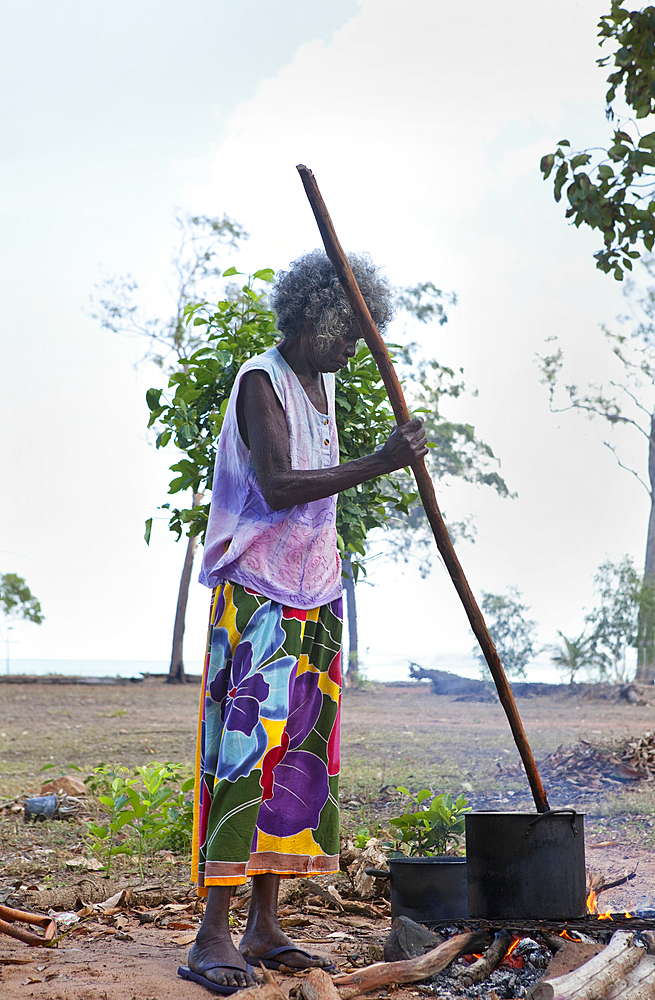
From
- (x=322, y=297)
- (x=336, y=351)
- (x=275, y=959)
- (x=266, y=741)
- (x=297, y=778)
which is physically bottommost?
(x=275, y=959)

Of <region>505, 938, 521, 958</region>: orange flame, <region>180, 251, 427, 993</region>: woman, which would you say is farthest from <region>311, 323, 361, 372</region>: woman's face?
<region>505, 938, 521, 958</region>: orange flame

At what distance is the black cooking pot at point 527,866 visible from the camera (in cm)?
252

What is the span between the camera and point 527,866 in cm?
253

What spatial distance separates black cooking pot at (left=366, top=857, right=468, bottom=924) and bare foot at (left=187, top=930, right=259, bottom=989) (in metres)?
0.70

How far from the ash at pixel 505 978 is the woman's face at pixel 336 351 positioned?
1743 mm

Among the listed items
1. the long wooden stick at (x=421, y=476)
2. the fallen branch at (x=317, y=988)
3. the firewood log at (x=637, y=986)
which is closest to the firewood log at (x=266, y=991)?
the fallen branch at (x=317, y=988)

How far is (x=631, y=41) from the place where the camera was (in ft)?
14.0

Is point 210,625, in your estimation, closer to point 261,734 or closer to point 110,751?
point 261,734

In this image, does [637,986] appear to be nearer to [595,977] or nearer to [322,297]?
[595,977]

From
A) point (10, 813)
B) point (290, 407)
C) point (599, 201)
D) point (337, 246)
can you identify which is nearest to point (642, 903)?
point (290, 407)

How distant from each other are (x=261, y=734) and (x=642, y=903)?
1898 mm

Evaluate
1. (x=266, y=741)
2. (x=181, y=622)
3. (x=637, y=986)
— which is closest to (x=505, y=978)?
(x=637, y=986)

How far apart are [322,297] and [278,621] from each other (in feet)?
3.20

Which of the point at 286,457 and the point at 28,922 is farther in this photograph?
the point at 28,922
